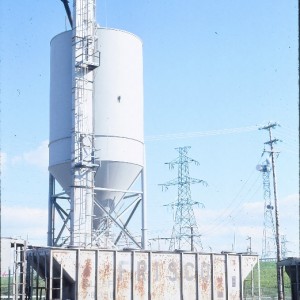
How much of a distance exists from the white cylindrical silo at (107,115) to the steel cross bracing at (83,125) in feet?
2.00

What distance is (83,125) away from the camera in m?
23.7

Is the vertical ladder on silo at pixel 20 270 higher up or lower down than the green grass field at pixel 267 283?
higher up

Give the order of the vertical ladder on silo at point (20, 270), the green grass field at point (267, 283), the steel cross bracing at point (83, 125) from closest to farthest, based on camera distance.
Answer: the vertical ladder on silo at point (20, 270), the steel cross bracing at point (83, 125), the green grass field at point (267, 283)

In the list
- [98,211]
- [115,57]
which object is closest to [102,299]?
[98,211]

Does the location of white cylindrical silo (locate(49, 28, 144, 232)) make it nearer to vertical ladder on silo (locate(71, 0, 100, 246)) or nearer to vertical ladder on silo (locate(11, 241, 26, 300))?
vertical ladder on silo (locate(71, 0, 100, 246))

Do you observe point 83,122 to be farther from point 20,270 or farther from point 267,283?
point 267,283

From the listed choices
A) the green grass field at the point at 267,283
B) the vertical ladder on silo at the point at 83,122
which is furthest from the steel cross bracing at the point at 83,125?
the green grass field at the point at 267,283

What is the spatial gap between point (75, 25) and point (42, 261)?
1079cm

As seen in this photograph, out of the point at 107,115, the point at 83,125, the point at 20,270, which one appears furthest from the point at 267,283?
the point at 20,270

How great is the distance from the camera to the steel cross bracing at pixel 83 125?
2300cm

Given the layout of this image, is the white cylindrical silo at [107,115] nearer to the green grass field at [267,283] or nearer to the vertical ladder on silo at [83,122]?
the vertical ladder on silo at [83,122]

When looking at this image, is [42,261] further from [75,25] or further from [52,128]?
[75,25]

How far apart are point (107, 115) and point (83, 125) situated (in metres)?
1.39

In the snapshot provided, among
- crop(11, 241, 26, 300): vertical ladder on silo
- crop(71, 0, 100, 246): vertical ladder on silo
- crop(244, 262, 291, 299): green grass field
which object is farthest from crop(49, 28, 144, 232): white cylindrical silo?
crop(244, 262, 291, 299): green grass field
